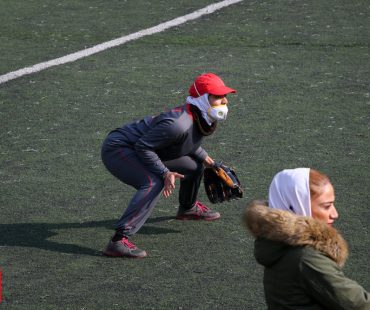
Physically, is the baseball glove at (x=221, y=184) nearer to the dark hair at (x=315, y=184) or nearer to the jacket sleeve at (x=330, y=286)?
the dark hair at (x=315, y=184)

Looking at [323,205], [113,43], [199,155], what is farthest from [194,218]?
[113,43]

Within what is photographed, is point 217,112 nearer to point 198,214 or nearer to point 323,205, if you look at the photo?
point 198,214

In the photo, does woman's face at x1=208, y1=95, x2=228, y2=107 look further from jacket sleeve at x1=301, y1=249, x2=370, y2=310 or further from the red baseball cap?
jacket sleeve at x1=301, y1=249, x2=370, y2=310

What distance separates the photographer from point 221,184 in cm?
765

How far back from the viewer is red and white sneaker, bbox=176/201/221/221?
7.84 meters

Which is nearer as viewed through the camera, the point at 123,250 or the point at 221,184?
the point at 123,250

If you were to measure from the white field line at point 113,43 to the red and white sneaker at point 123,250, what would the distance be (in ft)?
17.7

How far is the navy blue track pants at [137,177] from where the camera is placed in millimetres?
7117

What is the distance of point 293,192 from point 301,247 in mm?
233

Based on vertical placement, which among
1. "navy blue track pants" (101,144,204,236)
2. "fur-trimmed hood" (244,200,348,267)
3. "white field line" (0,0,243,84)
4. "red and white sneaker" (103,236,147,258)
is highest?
"fur-trimmed hood" (244,200,348,267)

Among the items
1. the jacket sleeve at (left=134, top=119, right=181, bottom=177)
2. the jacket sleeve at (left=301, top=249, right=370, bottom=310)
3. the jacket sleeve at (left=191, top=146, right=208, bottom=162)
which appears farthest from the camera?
the jacket sleeve at (left=191, top=146, right=208, bottom=162)

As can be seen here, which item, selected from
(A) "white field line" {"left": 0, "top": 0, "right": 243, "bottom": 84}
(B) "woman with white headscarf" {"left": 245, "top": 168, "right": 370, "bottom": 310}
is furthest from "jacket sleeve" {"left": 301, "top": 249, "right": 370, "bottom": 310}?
(A) "white field line" {"left": 0, "top": 0, "right": 243, "bottom": 84}

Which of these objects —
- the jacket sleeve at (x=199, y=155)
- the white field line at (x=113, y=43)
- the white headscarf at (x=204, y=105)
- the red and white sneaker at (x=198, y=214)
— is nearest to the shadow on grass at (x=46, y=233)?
the red and white sneaker at (x=198, y=214)

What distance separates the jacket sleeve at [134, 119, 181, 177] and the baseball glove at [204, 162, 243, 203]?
0.66m
